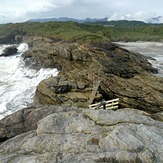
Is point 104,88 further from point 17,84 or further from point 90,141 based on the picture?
point 17,84

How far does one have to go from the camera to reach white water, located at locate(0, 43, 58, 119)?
29.4 m

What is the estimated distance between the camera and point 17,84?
38.4 meters

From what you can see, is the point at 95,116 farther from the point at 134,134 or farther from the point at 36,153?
the point at 36,153

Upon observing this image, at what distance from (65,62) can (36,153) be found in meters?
29.5

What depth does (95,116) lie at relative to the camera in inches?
440

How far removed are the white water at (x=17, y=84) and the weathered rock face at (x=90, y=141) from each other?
52.2 feet

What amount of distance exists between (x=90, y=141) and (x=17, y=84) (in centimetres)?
3045

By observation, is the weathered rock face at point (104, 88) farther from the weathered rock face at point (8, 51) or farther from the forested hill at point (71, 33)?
the forested hill at point (71, 33)

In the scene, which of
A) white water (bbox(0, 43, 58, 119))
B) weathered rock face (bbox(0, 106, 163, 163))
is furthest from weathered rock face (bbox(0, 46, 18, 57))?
weathered rock face (bbox(0, 106, 163, 163))

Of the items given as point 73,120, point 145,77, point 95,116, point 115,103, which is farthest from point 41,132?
point 145,77

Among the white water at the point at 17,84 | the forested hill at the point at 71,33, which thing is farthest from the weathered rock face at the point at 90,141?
the forested hill at the point at 71,33

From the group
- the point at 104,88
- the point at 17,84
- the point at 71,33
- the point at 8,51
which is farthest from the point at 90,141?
the point at 71,33

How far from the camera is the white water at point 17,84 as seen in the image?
29375 millimetres

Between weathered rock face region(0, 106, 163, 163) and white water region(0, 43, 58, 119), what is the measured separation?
52.2 feet
